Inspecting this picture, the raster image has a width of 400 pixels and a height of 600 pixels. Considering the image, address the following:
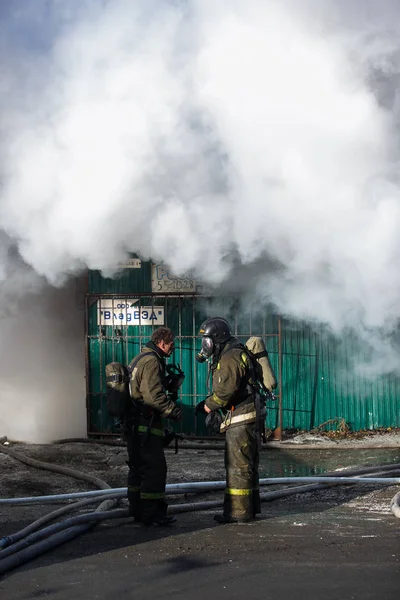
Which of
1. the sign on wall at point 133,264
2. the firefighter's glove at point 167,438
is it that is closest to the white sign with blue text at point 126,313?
the sign on wall at point 133,264

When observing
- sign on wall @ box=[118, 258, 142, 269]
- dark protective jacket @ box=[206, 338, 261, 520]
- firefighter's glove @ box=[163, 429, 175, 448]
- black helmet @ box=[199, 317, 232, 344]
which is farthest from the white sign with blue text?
dark protective jacket @ box=[206, 338, 261, 520]

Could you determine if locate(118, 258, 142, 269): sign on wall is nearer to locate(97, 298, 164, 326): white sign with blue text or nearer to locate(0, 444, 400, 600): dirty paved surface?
locate(97, 298, 164, 326): white sign with blue text

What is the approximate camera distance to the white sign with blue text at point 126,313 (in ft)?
35.4

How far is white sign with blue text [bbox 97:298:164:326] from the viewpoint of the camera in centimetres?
1080

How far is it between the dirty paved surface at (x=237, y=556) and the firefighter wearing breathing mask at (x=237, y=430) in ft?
0.53

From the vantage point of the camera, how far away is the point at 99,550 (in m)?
4.98

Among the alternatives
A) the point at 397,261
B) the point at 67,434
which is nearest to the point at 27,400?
the point at 67,434

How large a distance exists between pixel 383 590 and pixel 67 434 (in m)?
7.82

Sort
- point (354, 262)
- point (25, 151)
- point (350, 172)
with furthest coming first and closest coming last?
point (25, 151) < point (354, 262) < point (350, 172)

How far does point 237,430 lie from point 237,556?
1.15 metres

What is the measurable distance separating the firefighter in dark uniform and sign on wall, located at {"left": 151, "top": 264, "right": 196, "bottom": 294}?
16.0 ft

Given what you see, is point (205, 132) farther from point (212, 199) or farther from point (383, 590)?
point (383, 590)

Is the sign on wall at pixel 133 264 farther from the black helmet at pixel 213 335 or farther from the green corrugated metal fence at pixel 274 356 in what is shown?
the black helmet at pixel 213 335

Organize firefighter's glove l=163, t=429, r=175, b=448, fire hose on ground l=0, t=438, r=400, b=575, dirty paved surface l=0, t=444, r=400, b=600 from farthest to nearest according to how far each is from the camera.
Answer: firefighter's glove l=163, t=429, r=175, b=448 → fire hose on ground l=0, t=438, r=400, b=575 → dirty paved surface l=0, t=444, r=400, b=600
